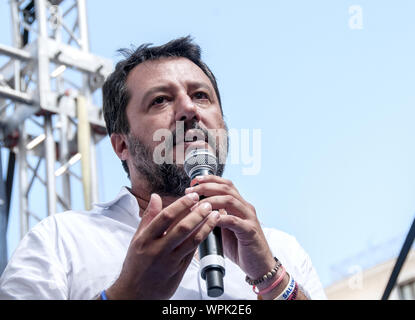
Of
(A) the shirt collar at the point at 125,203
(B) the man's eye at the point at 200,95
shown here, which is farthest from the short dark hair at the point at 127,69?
(A) the shirt collar at the point at 125,203

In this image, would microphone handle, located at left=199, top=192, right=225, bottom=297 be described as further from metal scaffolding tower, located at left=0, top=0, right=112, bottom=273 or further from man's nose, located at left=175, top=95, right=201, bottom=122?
metal scaffolding tower, located at left=0, top=0, right=112, bottom=273

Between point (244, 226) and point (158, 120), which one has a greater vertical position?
point (158, 120)

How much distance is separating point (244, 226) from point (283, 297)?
218 millimetres

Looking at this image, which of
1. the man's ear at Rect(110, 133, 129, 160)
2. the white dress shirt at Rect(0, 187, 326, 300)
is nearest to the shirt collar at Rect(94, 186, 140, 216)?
the white dress shirt at Rect(0, 187, 326, 300)

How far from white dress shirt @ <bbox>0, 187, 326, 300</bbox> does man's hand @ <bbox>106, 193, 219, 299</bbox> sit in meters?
0.25

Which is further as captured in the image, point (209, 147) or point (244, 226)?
point (209, 147)

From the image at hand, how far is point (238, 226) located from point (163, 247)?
0.72ft

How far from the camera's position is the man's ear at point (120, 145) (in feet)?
6.88

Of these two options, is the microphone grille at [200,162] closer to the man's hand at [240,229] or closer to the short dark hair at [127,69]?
the man's hand at [240,229]

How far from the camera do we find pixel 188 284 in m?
1.58

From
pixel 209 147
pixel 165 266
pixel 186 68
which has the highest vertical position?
pixel 186 68
